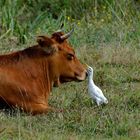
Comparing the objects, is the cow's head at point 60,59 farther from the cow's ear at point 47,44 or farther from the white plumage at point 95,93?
the white plumage at point 95,93

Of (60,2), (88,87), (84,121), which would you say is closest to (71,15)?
(60,2)

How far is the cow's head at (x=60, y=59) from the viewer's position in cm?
839

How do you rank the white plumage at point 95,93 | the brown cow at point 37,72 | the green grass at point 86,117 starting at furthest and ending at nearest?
1. the white plumage at point 95,93
2. the brown cow at point 37,72
3. the green grass at point 86,117

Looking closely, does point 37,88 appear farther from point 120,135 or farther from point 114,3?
point 114,3

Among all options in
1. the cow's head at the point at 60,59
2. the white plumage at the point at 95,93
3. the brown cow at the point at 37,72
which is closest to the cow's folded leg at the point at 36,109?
the brown cow at the point at 37,72

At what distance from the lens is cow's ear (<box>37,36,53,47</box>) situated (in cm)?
836

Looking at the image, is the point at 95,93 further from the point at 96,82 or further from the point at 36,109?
the point at 96,82

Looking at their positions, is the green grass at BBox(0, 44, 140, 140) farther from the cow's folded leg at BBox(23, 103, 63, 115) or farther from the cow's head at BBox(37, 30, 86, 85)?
the cow's head at BBox(37, 30, 86, 85)

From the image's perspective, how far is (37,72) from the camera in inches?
333

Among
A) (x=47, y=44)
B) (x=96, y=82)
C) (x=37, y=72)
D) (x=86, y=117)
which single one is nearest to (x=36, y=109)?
(x=37, y=72)

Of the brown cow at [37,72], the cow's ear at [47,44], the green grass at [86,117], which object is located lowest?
the green grass at [86,117]

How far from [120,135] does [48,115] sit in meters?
0.97

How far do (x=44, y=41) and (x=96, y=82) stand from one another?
1709 millimetres

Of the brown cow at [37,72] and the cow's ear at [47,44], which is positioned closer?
the brown cow at [37,72]
